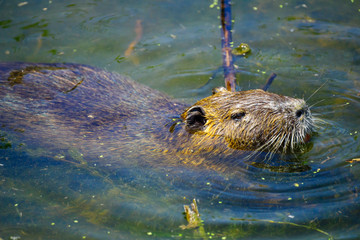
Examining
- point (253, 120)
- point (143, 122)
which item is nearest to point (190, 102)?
point (143, 122)

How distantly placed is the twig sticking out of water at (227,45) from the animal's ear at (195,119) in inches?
39.0

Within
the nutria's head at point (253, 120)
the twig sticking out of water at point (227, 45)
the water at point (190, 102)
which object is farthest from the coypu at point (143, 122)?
the twig sticking out of water at point (227, 45)

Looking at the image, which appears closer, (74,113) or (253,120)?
(253,120)

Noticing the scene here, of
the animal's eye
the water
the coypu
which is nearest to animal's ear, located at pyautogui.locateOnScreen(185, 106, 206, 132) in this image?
the coypu

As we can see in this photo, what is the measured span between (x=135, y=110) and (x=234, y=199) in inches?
67.5

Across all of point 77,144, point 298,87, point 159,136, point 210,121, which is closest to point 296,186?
point 210,121

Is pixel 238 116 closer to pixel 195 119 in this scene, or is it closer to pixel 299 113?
pixel 195 119

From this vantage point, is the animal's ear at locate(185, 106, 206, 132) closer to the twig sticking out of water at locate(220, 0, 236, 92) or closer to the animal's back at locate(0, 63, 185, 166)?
the animal's back at locate(0, 63, 185, 166)

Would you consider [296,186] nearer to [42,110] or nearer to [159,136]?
[159,136]

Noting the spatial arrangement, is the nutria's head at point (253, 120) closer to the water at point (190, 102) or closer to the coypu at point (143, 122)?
the coypu at point (143, 122)

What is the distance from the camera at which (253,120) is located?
4594 mm

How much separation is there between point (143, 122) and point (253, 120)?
1.34m

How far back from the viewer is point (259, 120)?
4.58 meters

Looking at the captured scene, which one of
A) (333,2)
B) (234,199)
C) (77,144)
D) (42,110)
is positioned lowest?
(234,199)
